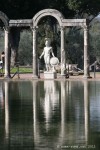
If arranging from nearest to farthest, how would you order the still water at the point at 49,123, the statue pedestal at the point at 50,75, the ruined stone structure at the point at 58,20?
1. the still water at the point at 49,123
2. the statue pedestal at the point at 50,75
3. the ruined stone structure at the point at 58,20

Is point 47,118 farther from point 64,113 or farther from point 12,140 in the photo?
point 12,140

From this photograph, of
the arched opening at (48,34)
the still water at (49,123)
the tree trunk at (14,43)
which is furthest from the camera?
the tree trunk at (14,43)

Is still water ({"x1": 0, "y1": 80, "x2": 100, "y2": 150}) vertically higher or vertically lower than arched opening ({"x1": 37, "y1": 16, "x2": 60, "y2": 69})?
lower

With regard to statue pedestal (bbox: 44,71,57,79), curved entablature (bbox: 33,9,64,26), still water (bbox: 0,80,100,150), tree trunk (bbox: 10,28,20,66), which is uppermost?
curved entablature (bbox: 33,9,64,26)

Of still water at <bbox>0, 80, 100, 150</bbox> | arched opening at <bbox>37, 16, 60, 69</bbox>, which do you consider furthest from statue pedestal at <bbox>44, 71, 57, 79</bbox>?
still water at <bbox>0, 80, 100, 150</bbox>

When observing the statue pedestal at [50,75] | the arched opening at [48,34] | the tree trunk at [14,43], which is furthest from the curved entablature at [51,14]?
the tree trunk at [14,43]

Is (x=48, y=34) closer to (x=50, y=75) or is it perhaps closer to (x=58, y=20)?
(x=58, y=20)

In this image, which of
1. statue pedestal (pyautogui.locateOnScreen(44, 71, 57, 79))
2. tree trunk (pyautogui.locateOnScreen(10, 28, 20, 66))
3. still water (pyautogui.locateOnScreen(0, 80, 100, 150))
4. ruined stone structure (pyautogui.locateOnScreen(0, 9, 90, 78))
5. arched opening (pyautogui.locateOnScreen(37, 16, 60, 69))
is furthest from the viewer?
tree trunk (pyautogui.locateOnScreen(10, 28, 20, 66))

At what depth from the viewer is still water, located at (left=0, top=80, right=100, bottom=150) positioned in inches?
519

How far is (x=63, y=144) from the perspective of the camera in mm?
13000

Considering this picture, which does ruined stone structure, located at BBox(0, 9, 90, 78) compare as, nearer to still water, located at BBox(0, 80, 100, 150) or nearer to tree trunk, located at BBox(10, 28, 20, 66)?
tree trunk, located at BBox(10, 28, 20, 66)

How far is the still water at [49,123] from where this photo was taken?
13.2 m

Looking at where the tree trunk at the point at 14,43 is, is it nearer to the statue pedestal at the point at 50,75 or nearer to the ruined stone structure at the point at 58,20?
the ruined stone structure at the point at 58,20

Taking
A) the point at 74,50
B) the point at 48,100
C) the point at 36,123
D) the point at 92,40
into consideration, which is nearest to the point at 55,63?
the point at 48,100
